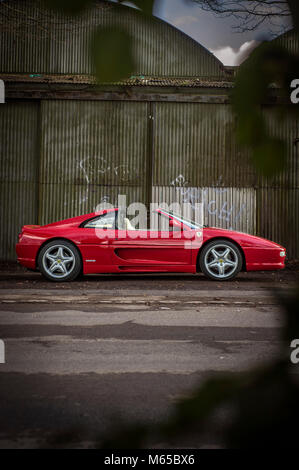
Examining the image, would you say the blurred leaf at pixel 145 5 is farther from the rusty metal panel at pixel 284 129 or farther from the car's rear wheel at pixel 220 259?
the car's rear wheel at pixel 220 259

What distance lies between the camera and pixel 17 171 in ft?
44.2

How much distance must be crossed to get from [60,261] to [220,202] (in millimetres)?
6136

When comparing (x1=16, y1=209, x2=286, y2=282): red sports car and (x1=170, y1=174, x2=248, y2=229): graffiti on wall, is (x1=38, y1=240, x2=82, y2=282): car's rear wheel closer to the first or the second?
(x1=16, y1=209, x2=286, y2=282): red sports car

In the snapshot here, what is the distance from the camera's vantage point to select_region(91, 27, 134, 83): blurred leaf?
0.69 meters

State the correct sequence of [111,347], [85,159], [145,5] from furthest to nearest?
1. [85,159]
2. [111,347]
3. [145,5]

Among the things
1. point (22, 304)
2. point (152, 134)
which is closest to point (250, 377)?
point (22, 304)

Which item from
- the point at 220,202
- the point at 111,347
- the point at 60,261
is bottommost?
the point at 111,347

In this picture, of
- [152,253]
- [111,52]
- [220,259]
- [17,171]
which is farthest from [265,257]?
[111,52]

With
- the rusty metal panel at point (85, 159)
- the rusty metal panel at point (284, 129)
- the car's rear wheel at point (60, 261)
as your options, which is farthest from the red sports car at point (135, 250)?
the rusty metal panel at point (284, 129)

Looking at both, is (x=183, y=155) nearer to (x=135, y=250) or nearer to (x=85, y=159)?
(x=85, y=159)

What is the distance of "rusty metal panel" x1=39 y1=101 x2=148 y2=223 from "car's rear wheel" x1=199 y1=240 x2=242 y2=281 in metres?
5.17

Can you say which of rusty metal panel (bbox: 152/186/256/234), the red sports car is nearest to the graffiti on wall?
rusty metal panel (bbox: 152/186/256/234)

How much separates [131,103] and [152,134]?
A: 98cm

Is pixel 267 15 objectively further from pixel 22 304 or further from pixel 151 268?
pixel 151 268
